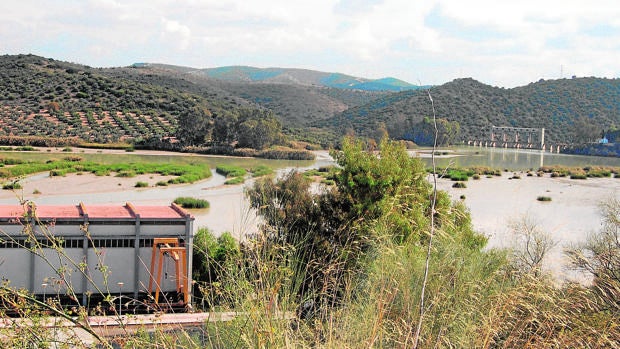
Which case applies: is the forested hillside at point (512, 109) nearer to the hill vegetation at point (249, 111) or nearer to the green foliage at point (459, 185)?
the hill vegetation at point (249, 111)

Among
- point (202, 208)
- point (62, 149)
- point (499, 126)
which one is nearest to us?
point (202, 208)

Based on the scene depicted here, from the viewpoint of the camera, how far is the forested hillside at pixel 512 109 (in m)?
80.9

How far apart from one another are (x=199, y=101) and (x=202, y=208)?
1958 inches

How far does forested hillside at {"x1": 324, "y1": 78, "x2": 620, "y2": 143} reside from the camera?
3184 inches

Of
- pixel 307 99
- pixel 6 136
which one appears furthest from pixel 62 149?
pixel 307 99

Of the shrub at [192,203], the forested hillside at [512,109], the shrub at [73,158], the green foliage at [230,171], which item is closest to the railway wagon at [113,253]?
the shrub at [192,203]

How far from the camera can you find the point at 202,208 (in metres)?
29.3

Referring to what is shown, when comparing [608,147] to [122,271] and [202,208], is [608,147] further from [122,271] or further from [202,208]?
[122,271]

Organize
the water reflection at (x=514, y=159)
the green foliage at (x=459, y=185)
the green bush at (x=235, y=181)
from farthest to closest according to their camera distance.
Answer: the water reflection at (x=514, y=159)
the green foliage at (x=459, y=185)
the green bush at (x=235, y=181)

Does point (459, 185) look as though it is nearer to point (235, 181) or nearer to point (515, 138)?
point (235, 181)

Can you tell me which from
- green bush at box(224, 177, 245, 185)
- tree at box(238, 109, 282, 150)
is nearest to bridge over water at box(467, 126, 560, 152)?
tree at box(238, 109, 282, 150)

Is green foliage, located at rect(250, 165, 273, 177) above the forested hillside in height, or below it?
below

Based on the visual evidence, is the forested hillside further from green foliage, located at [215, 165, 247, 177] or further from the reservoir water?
green foliage, located at [215, 165, 247, 177]

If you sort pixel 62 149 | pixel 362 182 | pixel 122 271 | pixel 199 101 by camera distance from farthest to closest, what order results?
1. pixel 199 101
2. pixel 62 149
3. pixel 362 182
4. pixel 122 271
